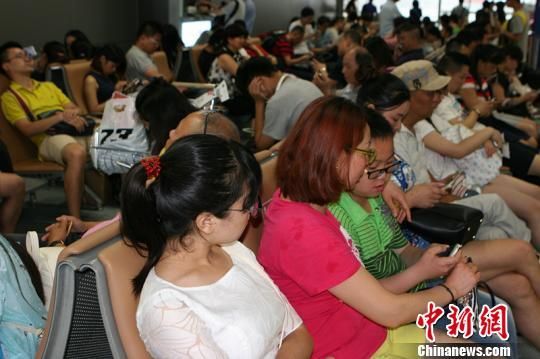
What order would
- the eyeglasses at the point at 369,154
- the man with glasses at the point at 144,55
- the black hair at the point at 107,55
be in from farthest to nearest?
1. the man with glasses at the point at 144,55
2. the black hair at the point at 107,55
3. the eyeglasses at the point at 369,154

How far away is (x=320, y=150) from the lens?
1.62 m

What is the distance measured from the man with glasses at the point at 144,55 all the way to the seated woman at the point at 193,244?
4551mm

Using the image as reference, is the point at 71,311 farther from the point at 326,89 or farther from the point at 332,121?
the point at 326,89

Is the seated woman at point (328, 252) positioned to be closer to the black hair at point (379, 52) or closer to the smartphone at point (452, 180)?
the smartphone at point (452, 180)

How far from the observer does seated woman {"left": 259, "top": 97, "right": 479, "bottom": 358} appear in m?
1.52

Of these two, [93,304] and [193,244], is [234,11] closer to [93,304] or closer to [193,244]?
[193,244]

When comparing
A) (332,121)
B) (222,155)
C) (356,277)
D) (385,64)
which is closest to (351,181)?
(332,121)

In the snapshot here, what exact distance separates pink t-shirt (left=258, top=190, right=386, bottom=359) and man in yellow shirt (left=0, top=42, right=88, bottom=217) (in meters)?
2.46

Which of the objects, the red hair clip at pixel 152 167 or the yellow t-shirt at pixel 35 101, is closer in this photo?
the red hair clip at pixel 152 167

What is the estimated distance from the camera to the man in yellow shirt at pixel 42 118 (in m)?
3.85

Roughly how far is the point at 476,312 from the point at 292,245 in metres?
0.74

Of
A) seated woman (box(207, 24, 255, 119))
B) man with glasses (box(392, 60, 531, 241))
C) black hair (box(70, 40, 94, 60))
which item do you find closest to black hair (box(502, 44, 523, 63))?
seated woman (box(207, 24, 255, 119))

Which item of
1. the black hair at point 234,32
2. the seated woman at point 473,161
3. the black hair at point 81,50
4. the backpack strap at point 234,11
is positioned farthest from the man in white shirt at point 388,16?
the seated woman at point 473,161

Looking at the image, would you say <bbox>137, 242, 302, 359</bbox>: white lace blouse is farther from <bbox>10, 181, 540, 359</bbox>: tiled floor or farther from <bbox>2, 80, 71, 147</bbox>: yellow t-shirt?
<bbox>2, 80, 71, 147</bbox>: yellow t-shirt
